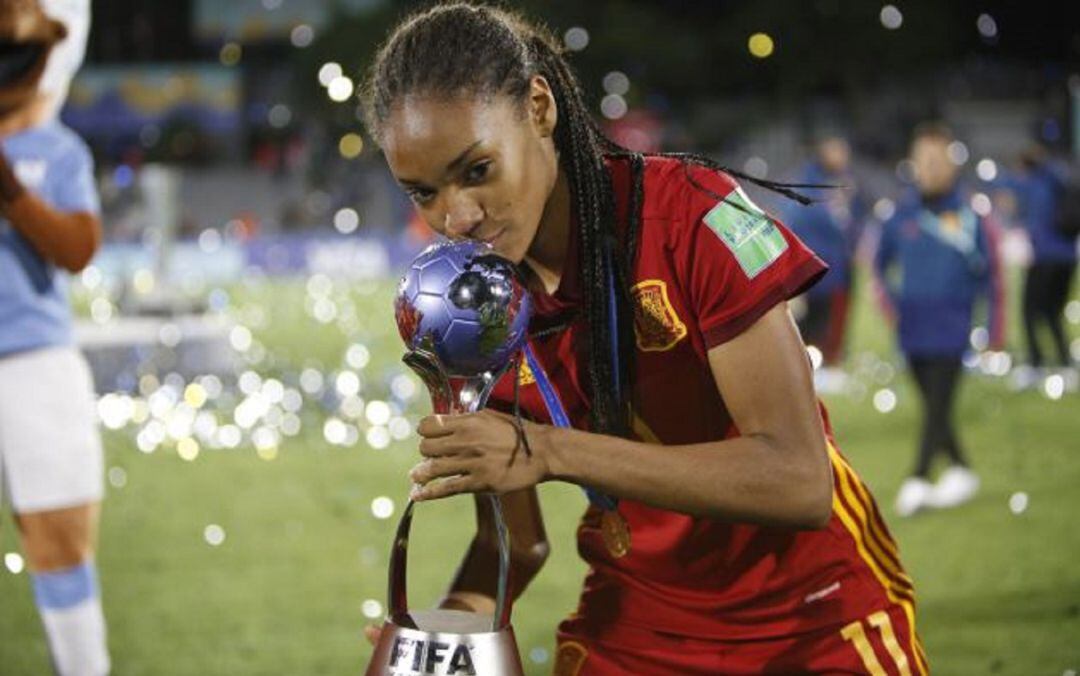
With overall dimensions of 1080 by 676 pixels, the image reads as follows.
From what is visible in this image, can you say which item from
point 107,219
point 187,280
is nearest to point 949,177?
point 187,280

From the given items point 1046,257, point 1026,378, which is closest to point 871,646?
point 1026,378

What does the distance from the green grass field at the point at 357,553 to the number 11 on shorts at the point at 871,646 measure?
10.7 feet

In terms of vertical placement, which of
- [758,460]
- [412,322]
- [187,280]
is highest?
[412,322]

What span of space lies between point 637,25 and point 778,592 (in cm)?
4351

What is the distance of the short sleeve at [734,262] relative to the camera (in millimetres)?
2658

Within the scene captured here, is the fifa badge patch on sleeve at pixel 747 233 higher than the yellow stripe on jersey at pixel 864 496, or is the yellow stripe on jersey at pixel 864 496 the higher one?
the fifa badge patch on sleeve at pixel 747 233

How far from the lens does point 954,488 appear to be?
909 cm

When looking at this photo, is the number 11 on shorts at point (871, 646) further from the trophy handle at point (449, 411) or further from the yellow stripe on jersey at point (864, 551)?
the trophy handle at point (449, 411)

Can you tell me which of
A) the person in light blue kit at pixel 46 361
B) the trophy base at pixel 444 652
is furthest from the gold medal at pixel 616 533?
the person in light blue kit at pixel 46 361

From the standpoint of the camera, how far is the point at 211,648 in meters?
6.71

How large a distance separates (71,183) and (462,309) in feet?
11.1

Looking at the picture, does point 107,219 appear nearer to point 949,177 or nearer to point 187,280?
point 187,280

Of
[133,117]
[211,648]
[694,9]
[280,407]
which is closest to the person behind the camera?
[211,648]

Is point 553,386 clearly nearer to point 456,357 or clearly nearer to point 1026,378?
point 456,357
